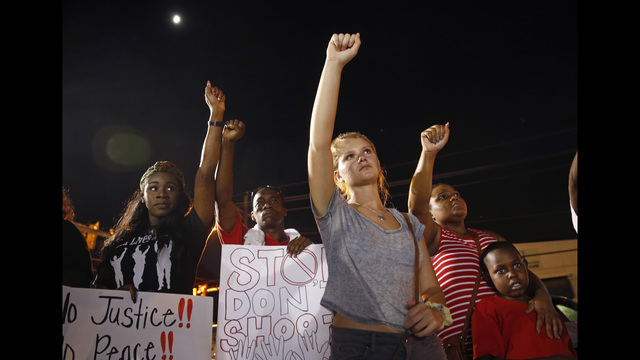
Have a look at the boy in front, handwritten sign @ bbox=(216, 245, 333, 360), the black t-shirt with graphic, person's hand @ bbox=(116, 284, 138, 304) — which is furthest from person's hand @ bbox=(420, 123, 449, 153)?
person's hand @ bbox=(116, 284, 138, 304)

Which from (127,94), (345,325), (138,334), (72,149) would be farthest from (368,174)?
(72,149)

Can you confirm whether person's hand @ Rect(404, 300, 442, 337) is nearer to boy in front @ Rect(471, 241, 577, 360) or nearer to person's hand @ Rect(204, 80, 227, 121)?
boy in front @ Rect(471, 241, 577, 360)

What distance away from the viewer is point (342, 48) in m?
1.96

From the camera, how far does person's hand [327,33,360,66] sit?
1930 mm

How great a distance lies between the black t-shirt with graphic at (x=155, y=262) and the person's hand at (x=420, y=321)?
1.47m

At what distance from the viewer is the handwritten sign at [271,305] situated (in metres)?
2.43

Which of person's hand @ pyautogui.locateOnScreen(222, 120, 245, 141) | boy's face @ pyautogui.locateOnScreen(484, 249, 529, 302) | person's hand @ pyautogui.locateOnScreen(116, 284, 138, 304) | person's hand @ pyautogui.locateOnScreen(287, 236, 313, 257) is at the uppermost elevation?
person's hand @ pyautogui.locateOnScreen(222, 120, 245, 141)

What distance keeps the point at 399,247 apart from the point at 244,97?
93.7 inches

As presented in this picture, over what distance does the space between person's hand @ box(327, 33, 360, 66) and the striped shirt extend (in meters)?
1.48

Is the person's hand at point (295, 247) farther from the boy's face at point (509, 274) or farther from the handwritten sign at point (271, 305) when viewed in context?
the boy's face at point (509, 274)

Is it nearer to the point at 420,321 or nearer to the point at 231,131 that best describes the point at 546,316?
the point at 420,321

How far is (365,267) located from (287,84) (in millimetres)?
2495

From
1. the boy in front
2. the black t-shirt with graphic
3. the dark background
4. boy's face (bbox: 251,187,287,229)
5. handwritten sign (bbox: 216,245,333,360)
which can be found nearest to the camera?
the boy in front

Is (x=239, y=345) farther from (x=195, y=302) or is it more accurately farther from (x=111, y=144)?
(x=111, y=144)
